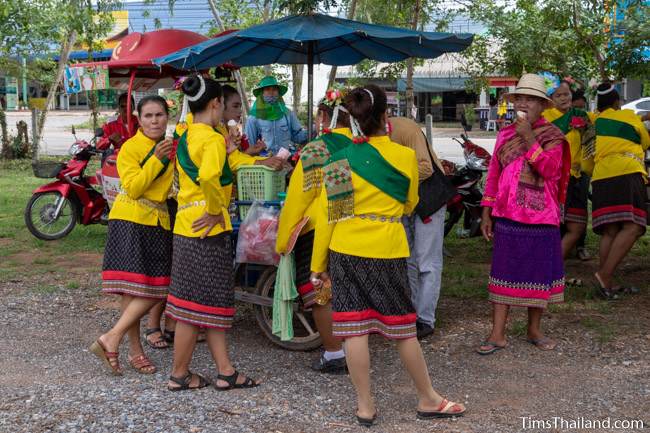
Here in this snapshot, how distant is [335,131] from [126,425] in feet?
6.30

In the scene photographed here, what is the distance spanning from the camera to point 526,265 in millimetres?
5398

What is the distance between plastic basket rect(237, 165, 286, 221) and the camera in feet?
17.8

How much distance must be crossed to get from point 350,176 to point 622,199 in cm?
353

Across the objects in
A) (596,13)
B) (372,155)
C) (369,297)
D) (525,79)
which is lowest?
(369,297)

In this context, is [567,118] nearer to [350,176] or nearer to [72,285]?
[350,176]

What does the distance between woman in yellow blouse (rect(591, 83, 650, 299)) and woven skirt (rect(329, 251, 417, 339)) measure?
3.25 metres

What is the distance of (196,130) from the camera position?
15.4ft

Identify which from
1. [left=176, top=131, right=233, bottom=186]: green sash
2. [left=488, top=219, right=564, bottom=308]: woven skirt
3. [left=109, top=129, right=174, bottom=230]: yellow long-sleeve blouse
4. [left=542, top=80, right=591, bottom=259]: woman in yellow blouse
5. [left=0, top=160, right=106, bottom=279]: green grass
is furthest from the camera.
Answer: [left=0, top=160, right=106, bottom=279]: green grass

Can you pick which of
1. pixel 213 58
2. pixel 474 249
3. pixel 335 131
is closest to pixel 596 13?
pixel 474 249

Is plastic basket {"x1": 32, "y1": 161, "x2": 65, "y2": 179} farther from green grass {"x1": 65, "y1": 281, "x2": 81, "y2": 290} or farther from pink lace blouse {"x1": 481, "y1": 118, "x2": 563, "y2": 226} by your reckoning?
pink lace blouse {"x1": 481, "y1": 118, "x2": 563, "y2": 226}

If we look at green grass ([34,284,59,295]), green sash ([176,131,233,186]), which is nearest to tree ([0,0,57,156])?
green grass ([34,284,59,295])

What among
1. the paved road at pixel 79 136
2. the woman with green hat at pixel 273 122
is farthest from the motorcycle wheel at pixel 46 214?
the paved road at pixel 79 136

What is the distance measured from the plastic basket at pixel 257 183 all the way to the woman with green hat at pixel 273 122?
2465 millimetres

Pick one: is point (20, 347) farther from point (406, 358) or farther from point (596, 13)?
point (596, 13)
